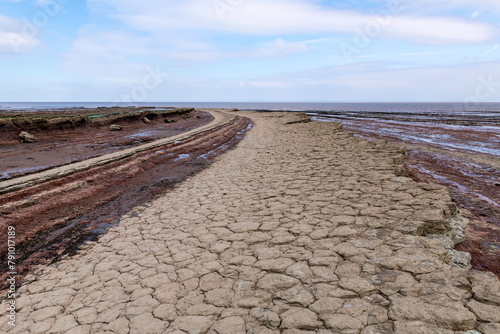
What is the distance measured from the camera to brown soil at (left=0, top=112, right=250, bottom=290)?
4.44 metres

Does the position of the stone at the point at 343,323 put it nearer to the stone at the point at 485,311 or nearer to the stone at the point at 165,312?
the stone at the point at 485,311

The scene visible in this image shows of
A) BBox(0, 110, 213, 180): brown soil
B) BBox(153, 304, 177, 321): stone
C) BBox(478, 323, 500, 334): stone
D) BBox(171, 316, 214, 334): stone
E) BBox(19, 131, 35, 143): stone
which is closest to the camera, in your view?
BBox(478, 323, 500, 334): stone

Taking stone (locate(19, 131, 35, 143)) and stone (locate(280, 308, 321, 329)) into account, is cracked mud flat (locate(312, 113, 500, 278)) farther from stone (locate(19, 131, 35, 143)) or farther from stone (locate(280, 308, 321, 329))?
stone (locate(19, 131, 35, 143))

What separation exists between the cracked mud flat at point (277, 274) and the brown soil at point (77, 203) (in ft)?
1.51

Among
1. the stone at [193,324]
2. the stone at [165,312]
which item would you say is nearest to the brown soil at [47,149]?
the stone at [165,312]

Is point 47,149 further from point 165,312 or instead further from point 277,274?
point 277,274

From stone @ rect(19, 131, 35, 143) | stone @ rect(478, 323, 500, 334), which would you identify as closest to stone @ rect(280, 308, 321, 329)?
stone @ rect(478, 323, 500, 334)

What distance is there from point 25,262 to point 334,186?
5376 mm

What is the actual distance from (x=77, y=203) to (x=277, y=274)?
523 cm

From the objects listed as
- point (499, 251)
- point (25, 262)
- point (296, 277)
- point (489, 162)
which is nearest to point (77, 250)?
point (25, 262)

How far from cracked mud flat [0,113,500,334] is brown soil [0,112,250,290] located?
0.46 meters

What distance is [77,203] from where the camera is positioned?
624 cm

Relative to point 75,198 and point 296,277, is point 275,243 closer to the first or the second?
point 296,277

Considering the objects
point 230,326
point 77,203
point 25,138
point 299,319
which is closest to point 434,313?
point 299,319
